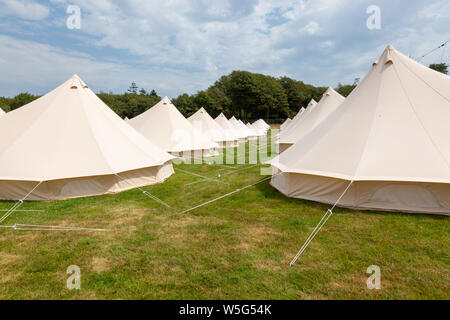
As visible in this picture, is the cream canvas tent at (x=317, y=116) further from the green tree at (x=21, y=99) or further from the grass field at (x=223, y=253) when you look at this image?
the green tree at (x=21, y=99)

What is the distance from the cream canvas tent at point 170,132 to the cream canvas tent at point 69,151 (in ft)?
16.2

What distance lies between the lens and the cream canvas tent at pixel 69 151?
5.88 meters

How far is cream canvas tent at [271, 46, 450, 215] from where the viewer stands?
15.4ft

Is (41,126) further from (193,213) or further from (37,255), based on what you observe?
(193,213)

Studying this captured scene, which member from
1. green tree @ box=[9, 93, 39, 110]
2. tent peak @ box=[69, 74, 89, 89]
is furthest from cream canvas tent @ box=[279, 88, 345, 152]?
green tree @ box=[9, 93, 39, 110]

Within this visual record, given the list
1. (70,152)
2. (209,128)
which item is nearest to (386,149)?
(70,152)

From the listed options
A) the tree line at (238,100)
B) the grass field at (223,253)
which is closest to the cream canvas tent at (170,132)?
the grass field at (223,253)

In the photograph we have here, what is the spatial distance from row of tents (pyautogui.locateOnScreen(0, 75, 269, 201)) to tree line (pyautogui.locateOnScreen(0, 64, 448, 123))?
4425 centimetres

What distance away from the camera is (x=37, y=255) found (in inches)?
140

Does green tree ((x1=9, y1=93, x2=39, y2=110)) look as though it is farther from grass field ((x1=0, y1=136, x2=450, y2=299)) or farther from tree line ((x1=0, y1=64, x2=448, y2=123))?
grass field ((x1=0, y1=136, x2=450, y2=299))

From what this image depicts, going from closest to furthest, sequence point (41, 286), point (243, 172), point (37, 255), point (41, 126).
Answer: point (41, 286) < point (37, 255) < point (41, 126) < point (243, 172)
